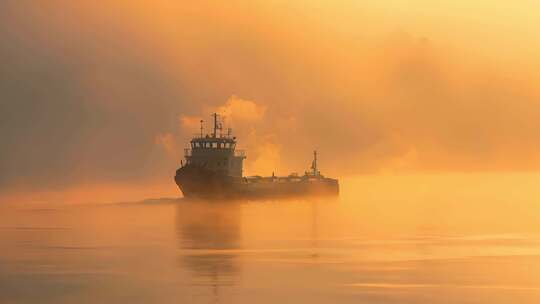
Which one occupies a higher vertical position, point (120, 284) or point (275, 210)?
point (275, 210)

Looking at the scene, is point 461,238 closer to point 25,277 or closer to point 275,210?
point 25,277

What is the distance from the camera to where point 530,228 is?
89.5 metres

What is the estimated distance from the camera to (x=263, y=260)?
5828 cm

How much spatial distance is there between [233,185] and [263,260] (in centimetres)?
8351

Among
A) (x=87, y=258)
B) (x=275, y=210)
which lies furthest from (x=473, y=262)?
(x=275, y=210)

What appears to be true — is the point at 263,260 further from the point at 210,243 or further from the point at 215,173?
the point at 215,173

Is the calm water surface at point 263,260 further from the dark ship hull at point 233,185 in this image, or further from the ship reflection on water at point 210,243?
the dark ship hull at point 233,185

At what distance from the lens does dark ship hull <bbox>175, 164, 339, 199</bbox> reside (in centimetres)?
13688

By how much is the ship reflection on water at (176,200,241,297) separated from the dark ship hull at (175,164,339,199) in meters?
15.5

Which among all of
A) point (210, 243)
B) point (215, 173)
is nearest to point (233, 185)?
point (215, 173)

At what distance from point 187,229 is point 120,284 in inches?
1404

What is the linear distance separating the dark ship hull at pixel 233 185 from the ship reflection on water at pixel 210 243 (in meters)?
15.5

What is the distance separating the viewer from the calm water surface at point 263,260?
145 feet

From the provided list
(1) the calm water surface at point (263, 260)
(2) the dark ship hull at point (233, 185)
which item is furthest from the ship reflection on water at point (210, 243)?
(2) the dark ship hull at point (233, 185)
